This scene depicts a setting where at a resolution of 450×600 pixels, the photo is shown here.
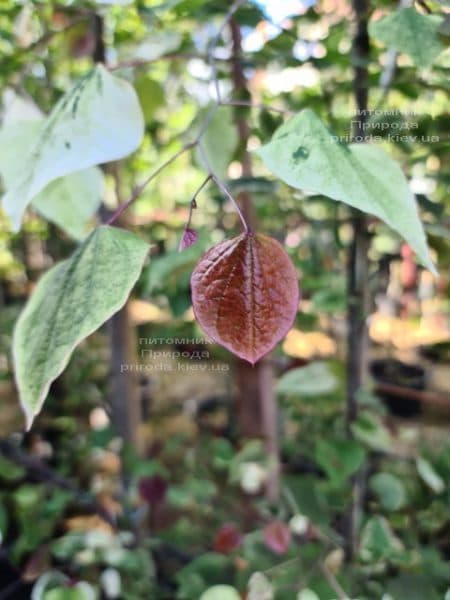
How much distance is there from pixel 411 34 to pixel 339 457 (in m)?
0.26

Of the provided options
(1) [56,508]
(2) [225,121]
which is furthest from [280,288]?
(1) [56,508]

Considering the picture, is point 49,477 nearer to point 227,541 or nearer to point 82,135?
point 227,541

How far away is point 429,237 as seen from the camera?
0.41 meters

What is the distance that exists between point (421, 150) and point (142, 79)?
214 mm

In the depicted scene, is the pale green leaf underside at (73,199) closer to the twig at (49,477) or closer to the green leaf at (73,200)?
the green leaf at (73,200)

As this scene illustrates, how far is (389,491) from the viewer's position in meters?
0.46

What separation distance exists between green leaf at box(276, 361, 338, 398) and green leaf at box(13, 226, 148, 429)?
0.24 metres

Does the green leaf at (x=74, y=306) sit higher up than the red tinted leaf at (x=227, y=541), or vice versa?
the green leaf at (x=74, y=306)

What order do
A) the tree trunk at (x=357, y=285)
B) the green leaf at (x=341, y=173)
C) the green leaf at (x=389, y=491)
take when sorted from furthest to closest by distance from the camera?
1. the green leaf at (x=389, y=491)
2. the tree trunk at (x=357, y=285)
3. the green leaf at (x=341, y=173)

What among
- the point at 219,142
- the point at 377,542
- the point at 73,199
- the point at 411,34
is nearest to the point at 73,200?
the point at 73,199

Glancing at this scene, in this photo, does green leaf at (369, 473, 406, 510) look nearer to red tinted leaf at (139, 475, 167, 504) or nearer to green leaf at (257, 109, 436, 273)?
red tinted leaf at (139, 475, 167, 504)

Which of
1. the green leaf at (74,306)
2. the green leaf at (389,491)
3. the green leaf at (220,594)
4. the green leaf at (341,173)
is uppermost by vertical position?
the green leaf at (341,173)

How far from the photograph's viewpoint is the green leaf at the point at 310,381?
432 millimetres

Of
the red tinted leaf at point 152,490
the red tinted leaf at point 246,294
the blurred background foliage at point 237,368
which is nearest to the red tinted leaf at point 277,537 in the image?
the blurred background foliage at point 237,368
